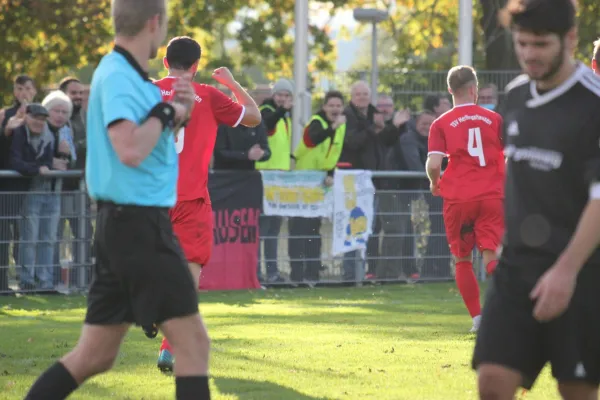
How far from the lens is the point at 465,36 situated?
2041 cm

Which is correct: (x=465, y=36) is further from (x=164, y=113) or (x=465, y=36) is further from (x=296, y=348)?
(x=164, y=113)

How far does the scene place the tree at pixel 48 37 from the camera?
26.6 meters

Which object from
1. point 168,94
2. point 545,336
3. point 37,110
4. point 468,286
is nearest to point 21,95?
point 37,110


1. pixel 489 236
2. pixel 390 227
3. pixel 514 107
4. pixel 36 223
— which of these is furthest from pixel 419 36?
pixel 514 107

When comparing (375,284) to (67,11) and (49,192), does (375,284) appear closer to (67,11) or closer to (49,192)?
(49,192)

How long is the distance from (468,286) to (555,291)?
6750 millimetres

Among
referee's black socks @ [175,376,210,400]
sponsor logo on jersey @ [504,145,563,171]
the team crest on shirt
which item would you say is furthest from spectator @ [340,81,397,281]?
sponsor logo on jersey @ [504,145,563,171]

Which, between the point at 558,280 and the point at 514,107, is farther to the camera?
the point at 514,107

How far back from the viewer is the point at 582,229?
4.48 meters

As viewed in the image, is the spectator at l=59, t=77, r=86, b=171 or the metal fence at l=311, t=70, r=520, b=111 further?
the metal fence at l=311, t=70, r=520, b=111

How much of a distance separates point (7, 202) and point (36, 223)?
15.6 inches

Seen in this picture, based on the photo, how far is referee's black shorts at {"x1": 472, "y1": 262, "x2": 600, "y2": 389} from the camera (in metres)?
4.66

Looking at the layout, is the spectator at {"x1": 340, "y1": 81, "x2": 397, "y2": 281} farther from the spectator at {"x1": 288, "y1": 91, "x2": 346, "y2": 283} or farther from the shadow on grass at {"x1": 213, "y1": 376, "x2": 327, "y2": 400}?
the shadow on grass at {"x1": 213, "y1": 376, "x2": 327, "y2": 400}

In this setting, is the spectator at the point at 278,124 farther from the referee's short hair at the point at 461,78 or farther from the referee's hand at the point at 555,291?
the referee's hand at the point at 555,291
